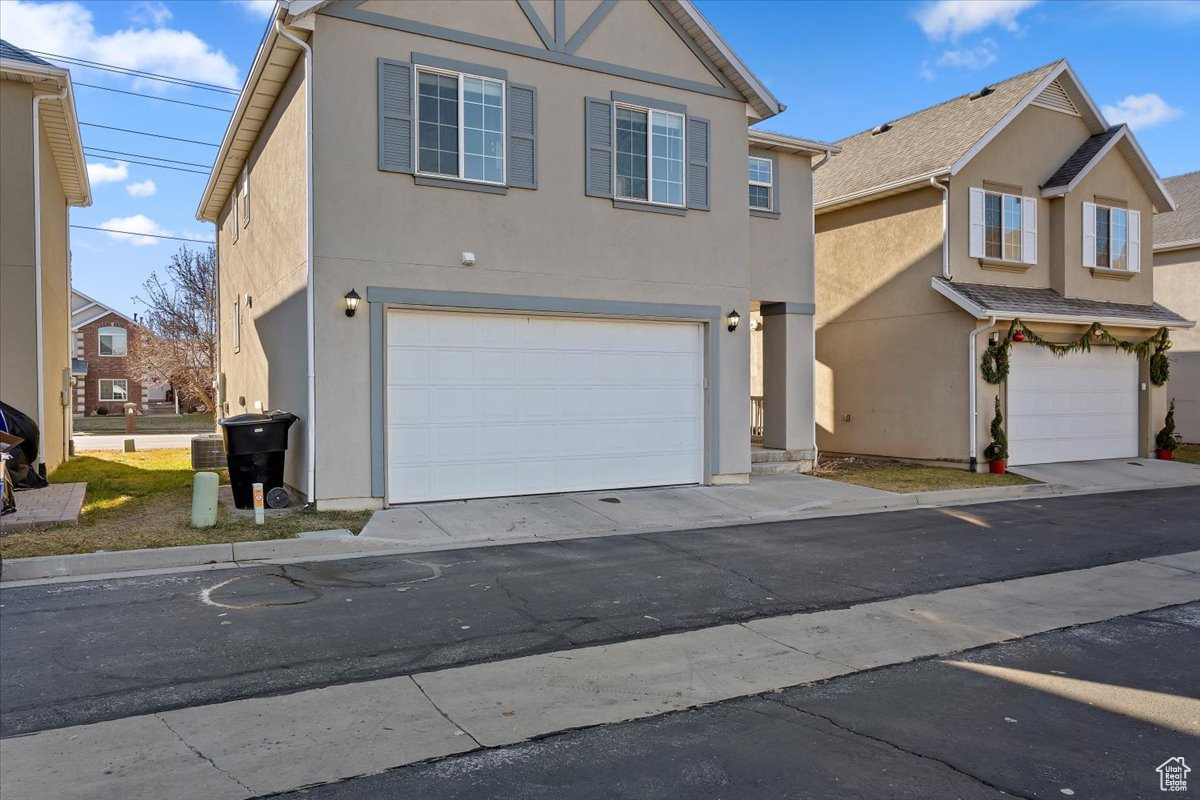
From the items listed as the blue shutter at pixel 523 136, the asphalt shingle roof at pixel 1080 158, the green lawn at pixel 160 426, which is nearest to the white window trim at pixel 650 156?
the blue shutter at pixel 523 136

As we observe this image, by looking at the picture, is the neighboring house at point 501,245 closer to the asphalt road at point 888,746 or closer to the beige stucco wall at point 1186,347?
the asphalt road at point 888,746

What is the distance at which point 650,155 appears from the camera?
40.5 ft

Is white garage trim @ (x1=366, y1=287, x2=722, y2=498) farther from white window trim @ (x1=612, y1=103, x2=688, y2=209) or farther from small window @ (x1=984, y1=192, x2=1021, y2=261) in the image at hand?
small window @ (x1=984, y1=192, x2=1021, y2=261)

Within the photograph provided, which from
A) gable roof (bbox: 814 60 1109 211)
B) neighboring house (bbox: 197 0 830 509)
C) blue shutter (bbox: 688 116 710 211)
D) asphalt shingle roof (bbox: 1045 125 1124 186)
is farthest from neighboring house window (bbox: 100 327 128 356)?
asphalt shingle roof (bbox: 1045 125 1124 186)

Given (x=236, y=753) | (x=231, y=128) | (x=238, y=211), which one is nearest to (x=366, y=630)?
(x=236, y=753)

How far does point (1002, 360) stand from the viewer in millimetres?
15562

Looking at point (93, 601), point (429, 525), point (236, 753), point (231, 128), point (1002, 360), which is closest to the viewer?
point (236, 753)

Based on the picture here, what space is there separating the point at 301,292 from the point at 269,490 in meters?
2.55

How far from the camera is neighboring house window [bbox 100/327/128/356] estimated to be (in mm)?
45938

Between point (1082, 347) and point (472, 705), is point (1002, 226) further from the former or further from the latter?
point (472, 705)

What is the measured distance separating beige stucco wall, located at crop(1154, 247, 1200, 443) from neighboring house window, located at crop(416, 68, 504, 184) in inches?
809

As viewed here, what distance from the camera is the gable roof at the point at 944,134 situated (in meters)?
16.1

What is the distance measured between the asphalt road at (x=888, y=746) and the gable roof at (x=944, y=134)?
12.8m

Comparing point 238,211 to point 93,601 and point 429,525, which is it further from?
point 93,601
